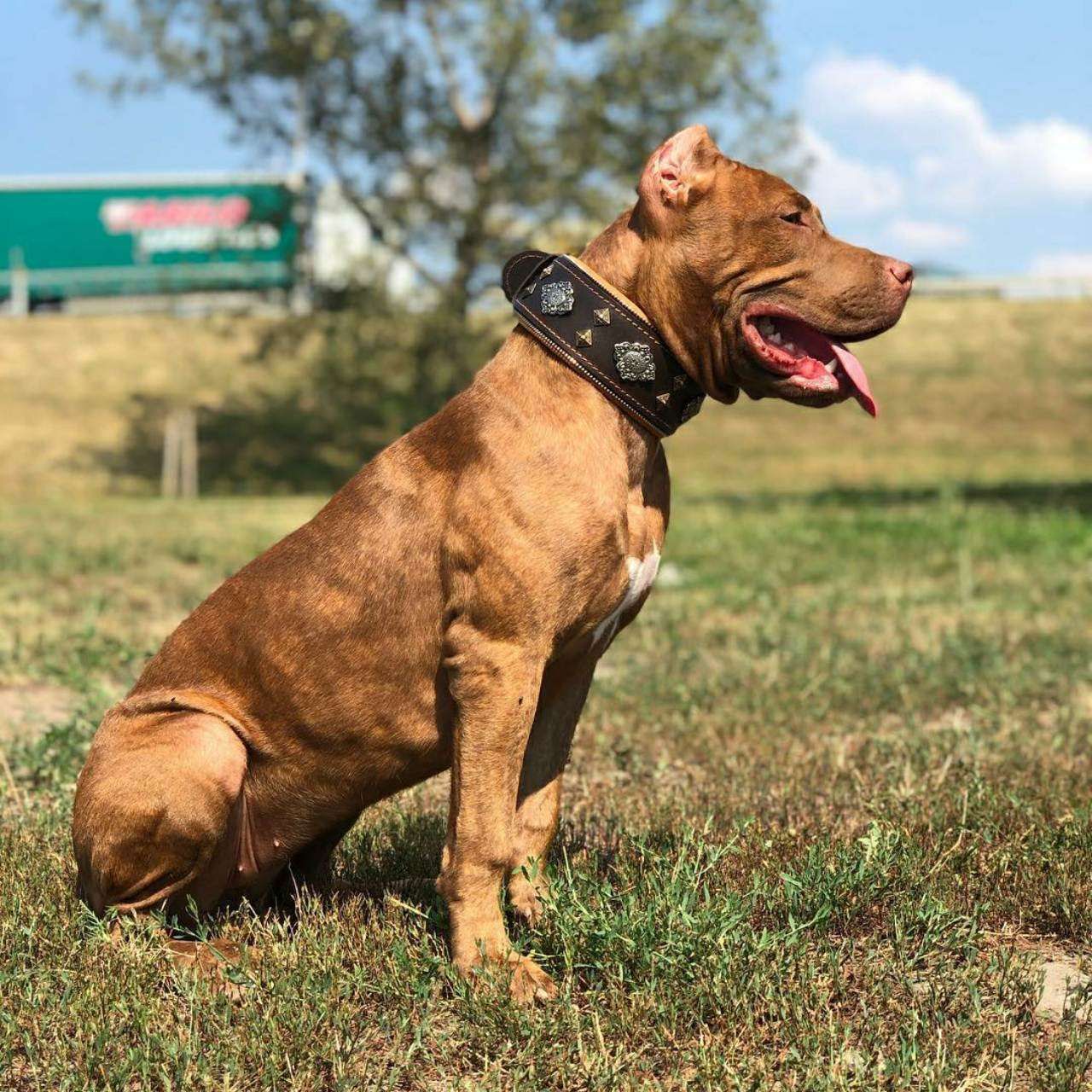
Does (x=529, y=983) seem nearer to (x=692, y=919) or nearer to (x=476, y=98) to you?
(x=692, y=919)

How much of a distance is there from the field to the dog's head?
4.26 ft

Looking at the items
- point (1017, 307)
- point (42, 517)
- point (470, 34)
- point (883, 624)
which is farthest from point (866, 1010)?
point (1017, 307)

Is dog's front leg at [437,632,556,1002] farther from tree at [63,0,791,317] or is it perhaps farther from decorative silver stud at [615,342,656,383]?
tree at [63,0,791,317]

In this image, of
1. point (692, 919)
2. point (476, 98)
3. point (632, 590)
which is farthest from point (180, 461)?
point (692, 919)

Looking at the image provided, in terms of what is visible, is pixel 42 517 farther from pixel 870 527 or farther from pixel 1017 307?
pixel 1017 307

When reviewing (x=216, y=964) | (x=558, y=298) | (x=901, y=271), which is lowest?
(x=216, y=964)

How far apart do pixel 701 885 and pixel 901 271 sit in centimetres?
164

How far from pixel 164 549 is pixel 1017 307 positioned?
32.0 metres

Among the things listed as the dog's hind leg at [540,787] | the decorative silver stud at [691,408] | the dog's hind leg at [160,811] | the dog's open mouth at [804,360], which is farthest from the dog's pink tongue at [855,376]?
the dog's hind leg at [160,811]

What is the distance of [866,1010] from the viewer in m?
2.98

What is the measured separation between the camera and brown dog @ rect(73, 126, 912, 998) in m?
3.13

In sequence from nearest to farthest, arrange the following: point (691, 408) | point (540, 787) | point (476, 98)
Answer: point (691, 408) < point (540, 787) < point (476, 98)

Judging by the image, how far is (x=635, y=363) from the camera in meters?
3.28

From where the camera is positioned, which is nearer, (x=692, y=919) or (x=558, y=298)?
(x=692, y=919)
